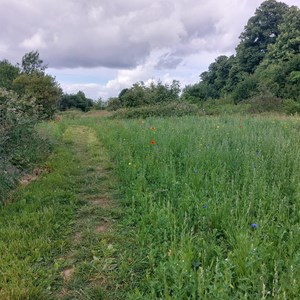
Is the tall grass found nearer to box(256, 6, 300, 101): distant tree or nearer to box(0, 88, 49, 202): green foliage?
box(0, 88, 49, 202): green foliage

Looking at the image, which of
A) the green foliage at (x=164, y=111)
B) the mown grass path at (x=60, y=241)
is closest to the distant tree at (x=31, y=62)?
the green foliage at (x=164, y=111)

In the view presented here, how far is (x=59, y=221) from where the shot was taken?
3434 millimetres

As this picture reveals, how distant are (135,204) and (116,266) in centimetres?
134

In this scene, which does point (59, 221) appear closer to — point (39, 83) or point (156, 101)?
point (39, 83)

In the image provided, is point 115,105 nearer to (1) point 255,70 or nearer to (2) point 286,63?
(1) point 255,70

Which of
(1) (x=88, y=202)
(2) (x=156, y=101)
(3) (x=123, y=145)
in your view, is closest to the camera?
(1) (x=88, y=202)

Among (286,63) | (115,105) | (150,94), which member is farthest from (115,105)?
(286,63)

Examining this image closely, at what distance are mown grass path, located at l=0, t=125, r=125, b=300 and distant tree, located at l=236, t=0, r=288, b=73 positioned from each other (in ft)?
127

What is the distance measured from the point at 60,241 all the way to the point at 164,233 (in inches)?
42.5

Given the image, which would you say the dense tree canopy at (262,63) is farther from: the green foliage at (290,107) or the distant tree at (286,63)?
the green foliage at (290,107)

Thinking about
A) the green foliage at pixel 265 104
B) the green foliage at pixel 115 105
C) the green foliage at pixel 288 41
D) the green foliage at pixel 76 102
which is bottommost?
the green foliage at pixel 265 104

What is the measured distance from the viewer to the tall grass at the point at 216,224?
80.0 inches

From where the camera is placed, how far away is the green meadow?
6.97 feet

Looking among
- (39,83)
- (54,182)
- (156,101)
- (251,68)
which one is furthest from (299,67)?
(54,182)
